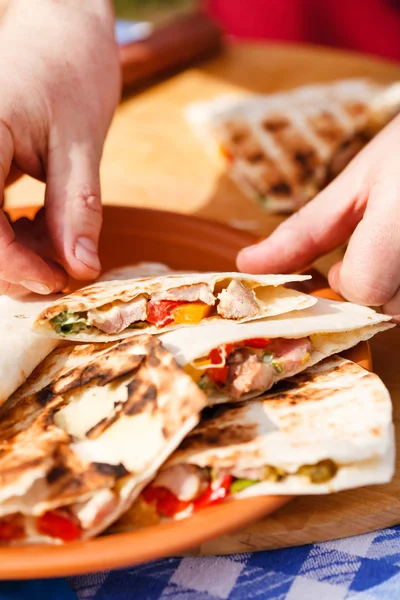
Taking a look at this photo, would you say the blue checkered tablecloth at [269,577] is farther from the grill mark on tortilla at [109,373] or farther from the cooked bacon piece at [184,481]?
the grill mark on tortilla at [109,373]

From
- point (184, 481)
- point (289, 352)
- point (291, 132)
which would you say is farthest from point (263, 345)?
point (291, 132)

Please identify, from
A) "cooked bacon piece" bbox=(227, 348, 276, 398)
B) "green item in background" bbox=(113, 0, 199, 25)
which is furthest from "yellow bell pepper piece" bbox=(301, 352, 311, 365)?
"green item in background" bbox=(113, 0, 199, 25)

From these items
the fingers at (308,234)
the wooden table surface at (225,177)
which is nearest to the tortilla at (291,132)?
the wooden table surface at (225,177)

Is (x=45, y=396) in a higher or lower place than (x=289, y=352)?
lower

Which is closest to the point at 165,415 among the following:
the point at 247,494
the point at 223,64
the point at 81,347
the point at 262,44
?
the point at 247,494

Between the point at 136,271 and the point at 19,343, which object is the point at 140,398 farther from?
the point at 136,271

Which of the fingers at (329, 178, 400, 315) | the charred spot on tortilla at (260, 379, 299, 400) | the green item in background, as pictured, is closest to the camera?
the charred spot on tortilla at (260, 379, 299, 400)

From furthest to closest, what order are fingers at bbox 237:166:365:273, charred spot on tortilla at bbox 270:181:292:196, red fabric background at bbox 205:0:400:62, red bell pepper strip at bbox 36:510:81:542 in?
1. red fabric background at bbox 205:0:400:62
2. charred spot on tortilla at bbox 270:181:292:196
3. fingers at bbox 237:166:365:273
4. red bell pepper strip at bbox 36:510:81:542

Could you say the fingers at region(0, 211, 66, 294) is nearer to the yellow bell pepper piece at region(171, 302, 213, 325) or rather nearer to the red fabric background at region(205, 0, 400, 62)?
the yellow bell pepper piece at region(171, 302, 213, 325)
